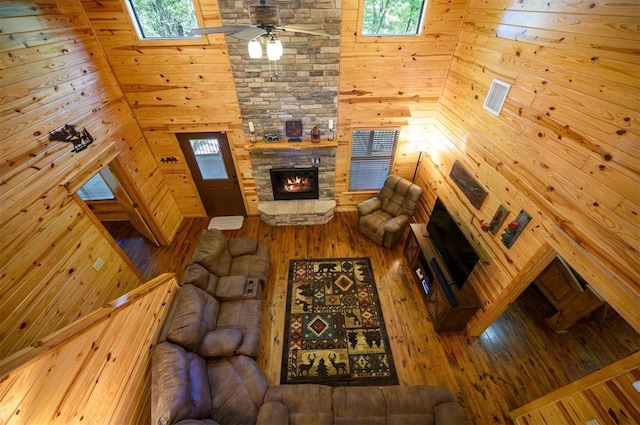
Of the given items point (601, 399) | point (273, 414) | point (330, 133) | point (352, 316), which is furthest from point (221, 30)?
point (601, 399)

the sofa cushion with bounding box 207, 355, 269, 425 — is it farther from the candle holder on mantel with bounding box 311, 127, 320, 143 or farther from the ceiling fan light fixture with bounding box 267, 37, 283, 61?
the candle holder on mantel with bounding box 311, 127, 320, 143

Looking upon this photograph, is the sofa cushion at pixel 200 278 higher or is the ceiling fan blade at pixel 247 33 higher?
the ceiling fan blade at pixel 247 33

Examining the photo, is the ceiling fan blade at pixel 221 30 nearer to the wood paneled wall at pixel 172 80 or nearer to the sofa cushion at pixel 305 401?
the wood paneled wall at pixel 172 80

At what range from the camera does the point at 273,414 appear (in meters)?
2.42

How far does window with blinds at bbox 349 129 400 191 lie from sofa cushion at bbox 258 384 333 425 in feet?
12.5

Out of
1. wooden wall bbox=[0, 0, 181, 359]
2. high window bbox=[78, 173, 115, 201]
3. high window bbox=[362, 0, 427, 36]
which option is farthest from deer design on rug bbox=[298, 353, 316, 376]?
high window bbox=[78, 173, 115, 201]

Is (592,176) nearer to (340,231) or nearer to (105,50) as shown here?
(340,231)

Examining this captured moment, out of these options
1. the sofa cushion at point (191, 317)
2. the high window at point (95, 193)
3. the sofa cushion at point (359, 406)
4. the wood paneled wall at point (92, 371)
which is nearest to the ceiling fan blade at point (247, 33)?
the wood paneled wall at point (92, 371)

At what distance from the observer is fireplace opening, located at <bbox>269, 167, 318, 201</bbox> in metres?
5.03

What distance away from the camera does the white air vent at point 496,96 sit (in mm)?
2860

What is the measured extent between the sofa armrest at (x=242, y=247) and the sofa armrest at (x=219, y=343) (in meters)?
1.39

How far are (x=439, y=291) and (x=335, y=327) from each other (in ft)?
5.13

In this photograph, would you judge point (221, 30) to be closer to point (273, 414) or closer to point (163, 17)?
point (163, 17)

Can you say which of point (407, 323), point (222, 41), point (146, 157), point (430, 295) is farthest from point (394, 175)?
point (146, 157)
